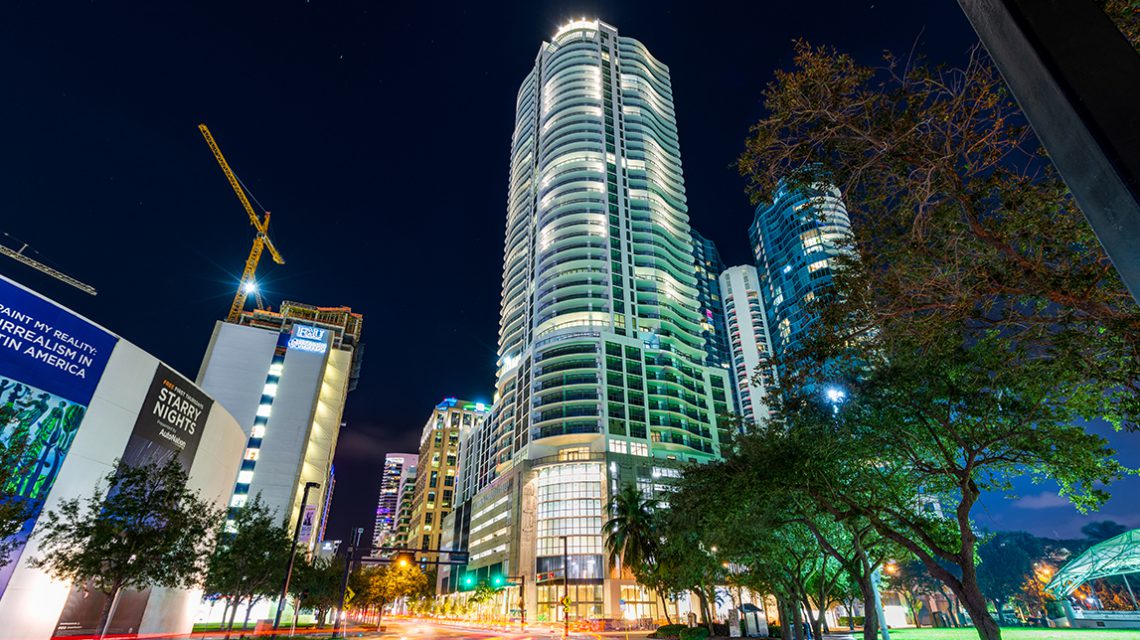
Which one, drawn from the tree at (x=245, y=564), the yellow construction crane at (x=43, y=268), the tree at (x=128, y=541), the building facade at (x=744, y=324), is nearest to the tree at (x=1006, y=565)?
the building facade at (x=744, y=324)

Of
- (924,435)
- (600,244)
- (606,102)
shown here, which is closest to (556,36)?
(606,102)

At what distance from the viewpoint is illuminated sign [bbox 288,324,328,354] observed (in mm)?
100375

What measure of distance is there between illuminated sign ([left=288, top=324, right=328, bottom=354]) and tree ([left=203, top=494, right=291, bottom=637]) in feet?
201

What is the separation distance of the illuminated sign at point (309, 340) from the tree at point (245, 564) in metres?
61.4

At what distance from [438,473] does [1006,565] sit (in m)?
149

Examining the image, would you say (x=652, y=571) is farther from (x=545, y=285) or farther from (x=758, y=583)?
(x=545, y=285)

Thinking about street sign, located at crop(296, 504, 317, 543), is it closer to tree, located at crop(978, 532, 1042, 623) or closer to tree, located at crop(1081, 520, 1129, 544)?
tree, located at crop(978, 532, 1042, 623)

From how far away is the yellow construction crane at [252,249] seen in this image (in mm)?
122750

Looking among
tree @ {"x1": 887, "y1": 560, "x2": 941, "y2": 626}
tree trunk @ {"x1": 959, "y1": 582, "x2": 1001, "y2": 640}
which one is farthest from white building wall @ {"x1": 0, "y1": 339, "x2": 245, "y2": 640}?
tree @ {"x1": 887, "y1": 560, "x2": 941, "y2": 626}

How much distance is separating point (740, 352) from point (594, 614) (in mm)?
125455

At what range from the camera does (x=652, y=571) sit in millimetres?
50625

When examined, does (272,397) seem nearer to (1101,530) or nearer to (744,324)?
(744,324)

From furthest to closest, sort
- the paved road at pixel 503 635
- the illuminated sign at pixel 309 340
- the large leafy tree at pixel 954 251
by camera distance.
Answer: the illuminated sign at pixel 309 340
the paved road at pixel 503 635
the large leafy tree at pixel 954 251

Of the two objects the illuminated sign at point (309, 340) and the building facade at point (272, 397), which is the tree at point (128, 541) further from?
the illuminated sign at point (309, 340)
